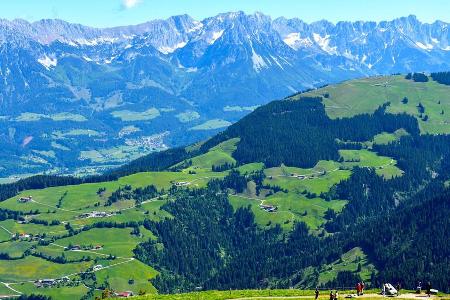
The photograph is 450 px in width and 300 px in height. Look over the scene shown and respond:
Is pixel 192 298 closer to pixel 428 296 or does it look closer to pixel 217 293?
pixel 217 293

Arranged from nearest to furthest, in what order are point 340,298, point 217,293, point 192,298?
point 340,298 < point 192,298 < point 217,293

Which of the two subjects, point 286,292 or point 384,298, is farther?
point 286,292

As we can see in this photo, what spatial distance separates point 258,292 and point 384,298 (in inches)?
1211

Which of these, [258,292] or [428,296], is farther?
[258,292]

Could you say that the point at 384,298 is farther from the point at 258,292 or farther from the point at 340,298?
the point at 258,292

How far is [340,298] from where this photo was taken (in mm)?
131250

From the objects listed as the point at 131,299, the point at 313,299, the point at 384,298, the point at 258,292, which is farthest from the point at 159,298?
the point at 384,298

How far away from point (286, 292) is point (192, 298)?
71.1ft

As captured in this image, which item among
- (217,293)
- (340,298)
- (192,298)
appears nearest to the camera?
(340,298)

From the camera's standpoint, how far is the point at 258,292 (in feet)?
496

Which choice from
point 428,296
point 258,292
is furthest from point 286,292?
point 428,296

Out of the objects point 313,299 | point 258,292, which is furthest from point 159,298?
point 313,299

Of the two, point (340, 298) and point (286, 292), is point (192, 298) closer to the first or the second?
point (286, 292)

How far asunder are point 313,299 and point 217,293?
25.5 m
